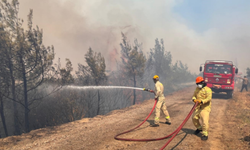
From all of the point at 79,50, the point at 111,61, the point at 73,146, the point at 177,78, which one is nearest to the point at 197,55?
the point at 111,61

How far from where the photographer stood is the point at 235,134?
5738 mm

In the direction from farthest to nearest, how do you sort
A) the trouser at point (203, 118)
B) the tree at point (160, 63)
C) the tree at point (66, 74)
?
the tree at point (160, 63) < the tree at point (66, 74) < the trouser at point (203, 118)

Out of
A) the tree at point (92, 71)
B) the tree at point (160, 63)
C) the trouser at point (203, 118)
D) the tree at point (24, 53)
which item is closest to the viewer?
the trouser at point (203, 118)

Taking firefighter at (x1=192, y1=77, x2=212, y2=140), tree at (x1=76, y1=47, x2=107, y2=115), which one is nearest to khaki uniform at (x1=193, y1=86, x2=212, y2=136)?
firefighter at (x1=192, y1=77, x2=212, y2=140)

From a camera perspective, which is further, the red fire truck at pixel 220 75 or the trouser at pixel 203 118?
the red fire truck at pixel 220 75

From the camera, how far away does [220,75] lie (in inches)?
554

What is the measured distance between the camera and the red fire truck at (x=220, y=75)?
1389 centimetres

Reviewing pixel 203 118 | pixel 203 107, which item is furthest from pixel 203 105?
pixel 203 118

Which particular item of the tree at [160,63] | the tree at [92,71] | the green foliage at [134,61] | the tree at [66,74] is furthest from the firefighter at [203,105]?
the tree at [160,63]

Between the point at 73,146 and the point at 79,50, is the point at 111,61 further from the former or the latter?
the point at 73,146

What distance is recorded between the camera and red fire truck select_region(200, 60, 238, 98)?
13.9 metres

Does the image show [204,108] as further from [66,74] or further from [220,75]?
[66,74]

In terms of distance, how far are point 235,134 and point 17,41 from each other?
14.4m

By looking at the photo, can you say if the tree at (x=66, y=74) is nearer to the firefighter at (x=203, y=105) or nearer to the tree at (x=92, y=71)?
the tree at (x=92, y=71)
